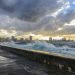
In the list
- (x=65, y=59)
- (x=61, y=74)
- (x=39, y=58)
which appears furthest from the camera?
(x=39, y=58)

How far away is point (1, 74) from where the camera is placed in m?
15.3

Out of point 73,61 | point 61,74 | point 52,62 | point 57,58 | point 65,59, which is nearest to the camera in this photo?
point 61,74

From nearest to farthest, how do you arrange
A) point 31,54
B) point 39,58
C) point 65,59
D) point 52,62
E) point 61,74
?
point 61,74
point 65,59
point 52,62
point 39,58
point 31,54

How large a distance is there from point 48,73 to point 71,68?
2.21 m

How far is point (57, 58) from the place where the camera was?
20.2m

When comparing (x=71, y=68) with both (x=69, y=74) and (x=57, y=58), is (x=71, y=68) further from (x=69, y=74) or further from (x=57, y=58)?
(x=57, y=58)

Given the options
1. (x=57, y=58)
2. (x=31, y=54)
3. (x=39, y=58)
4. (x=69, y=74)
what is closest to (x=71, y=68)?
(x=69, y=74)

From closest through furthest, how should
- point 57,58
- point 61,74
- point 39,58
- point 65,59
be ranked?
point 61,74 < point 65,59 < point 57,58 < point 39,58

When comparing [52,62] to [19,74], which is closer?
[19,74]

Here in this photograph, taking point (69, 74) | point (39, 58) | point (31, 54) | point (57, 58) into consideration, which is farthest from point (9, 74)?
point (31, 54)

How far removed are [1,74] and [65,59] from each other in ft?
19.1

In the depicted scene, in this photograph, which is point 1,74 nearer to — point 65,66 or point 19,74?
point 19,74

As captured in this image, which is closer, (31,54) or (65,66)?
(65,66)

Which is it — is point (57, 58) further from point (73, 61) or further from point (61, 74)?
point (61, 74)
